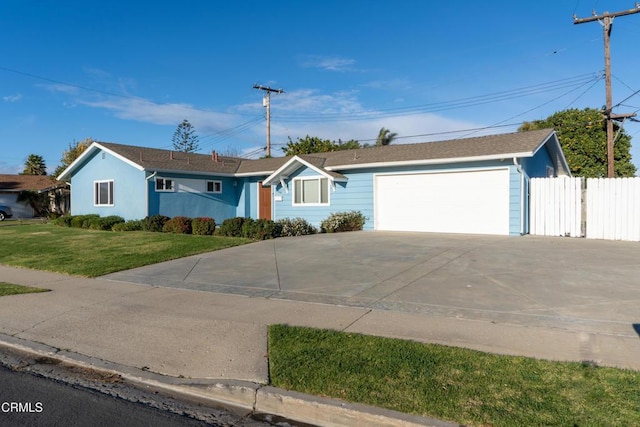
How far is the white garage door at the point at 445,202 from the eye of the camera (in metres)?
16.2

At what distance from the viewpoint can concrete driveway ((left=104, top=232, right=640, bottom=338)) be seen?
6926 millimetres

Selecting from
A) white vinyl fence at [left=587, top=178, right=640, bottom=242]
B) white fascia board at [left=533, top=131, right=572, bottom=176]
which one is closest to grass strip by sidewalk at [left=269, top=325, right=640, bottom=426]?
white vinyl fence at [left=587, top=178, right=640, bottom=242]

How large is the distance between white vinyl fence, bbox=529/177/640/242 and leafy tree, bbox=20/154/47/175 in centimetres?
5925

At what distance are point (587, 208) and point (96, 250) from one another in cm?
1604

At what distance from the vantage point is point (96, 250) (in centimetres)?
1454

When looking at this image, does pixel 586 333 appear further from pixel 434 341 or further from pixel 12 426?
pixel 12 426

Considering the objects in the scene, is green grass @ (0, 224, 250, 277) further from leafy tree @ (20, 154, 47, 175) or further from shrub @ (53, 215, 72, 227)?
leafy tree @ (20, 154, 47, 175)

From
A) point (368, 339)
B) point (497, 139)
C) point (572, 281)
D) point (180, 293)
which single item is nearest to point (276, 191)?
point (497, 139)

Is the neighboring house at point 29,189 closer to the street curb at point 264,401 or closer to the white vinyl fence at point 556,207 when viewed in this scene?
the white vinyl fence at point 556,207

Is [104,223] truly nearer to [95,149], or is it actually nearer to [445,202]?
[95,149]

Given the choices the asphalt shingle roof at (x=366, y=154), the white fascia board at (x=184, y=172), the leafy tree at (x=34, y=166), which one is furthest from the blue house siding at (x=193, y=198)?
the leafy tree at (x=34, y=166)

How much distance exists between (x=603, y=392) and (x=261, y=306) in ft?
16.2

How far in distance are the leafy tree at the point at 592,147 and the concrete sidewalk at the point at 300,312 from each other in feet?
63.0

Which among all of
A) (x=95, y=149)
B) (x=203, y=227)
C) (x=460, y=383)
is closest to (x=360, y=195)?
(x=203, y=227)
